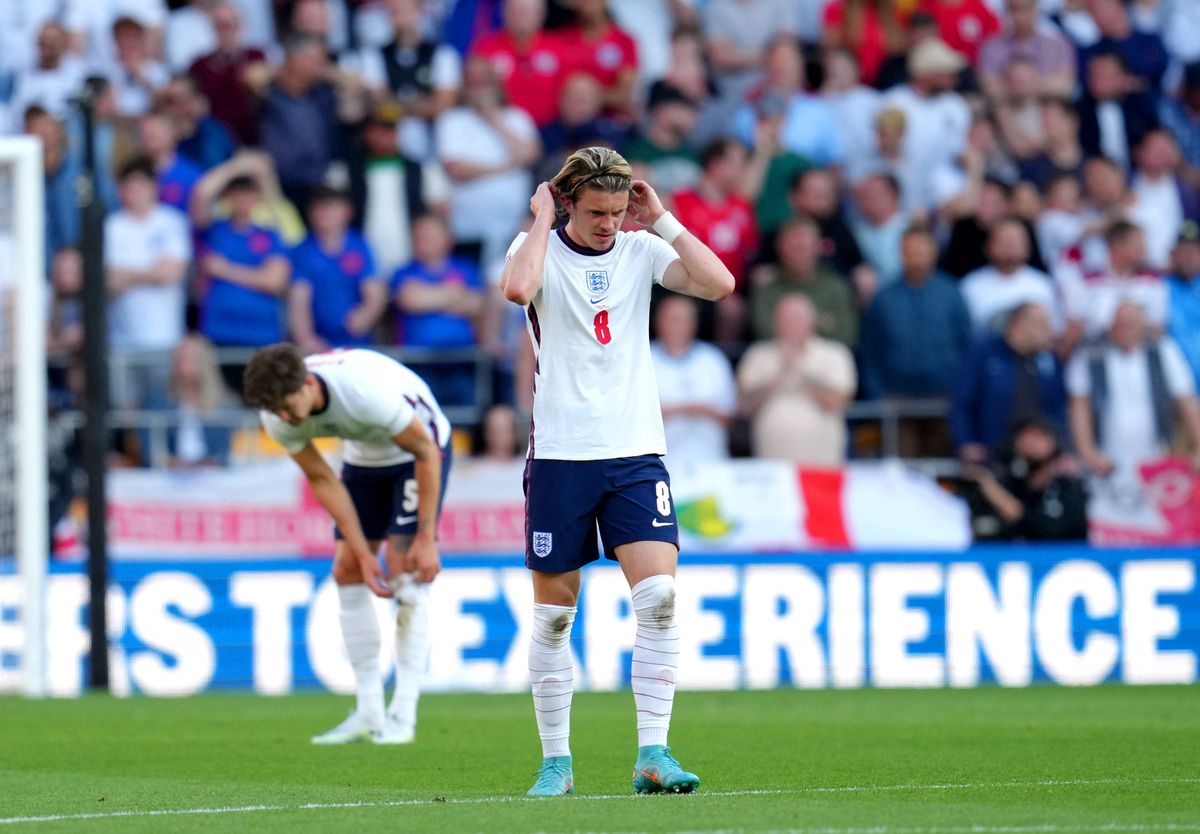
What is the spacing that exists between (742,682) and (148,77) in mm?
7107

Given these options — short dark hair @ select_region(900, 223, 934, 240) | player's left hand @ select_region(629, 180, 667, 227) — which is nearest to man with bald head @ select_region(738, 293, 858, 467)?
short dark hair @ select_region(900, 223, 934, 240)

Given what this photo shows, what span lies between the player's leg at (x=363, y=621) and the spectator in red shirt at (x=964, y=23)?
36.7 ft

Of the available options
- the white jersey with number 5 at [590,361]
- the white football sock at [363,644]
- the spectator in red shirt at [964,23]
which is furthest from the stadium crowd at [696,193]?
the white jersey with number 5 at [590,361]

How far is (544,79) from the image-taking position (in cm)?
1867

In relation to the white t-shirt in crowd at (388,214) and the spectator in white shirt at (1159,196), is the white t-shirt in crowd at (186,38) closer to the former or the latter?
the white t-shirt in crowd at (388,214)

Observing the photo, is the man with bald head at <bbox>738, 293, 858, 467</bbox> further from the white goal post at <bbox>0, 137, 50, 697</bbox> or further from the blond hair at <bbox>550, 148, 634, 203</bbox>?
the blond hair at <bbox>550, 148, 634, 203</bbox>

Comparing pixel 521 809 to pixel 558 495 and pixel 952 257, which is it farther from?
pixel 952 257

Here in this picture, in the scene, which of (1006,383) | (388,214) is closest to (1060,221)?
(1006,383)

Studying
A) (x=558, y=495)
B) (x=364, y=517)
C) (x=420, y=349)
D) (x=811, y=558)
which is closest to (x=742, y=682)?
(x=811, y=558)

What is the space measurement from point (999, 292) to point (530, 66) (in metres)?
4.59

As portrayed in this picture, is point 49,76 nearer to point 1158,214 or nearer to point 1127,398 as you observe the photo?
point 1127,398

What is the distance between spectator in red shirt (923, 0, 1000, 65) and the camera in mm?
20172

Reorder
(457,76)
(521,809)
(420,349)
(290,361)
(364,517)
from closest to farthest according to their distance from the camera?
1. (521,809)
2. (290,361)
3. (364,517)
4. (420,349)
5. (457,76)

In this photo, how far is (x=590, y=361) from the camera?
7.57 m
